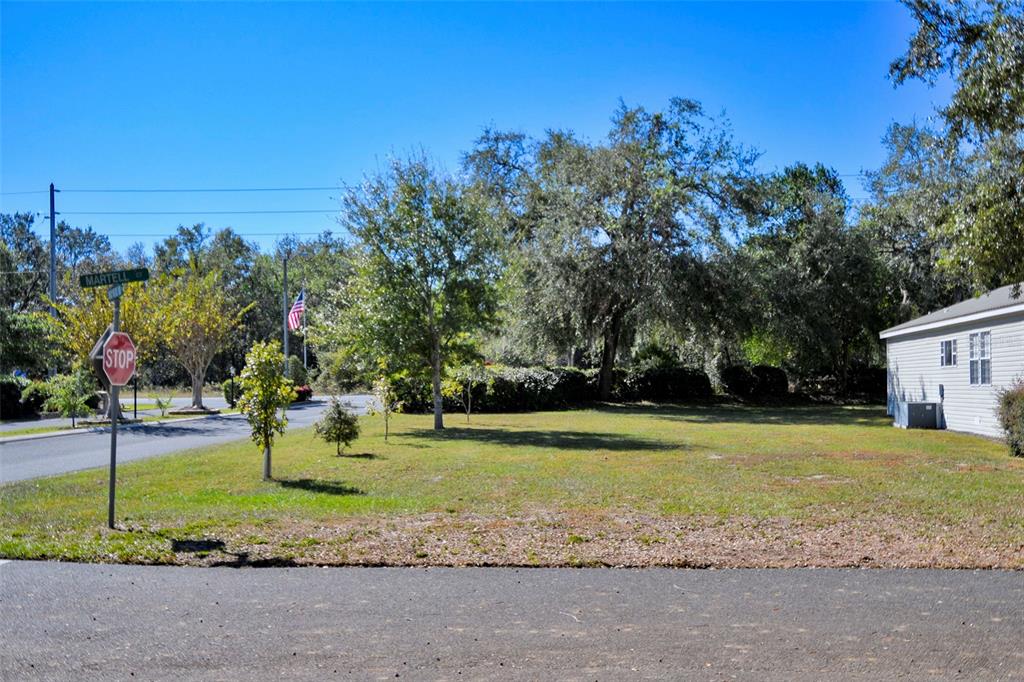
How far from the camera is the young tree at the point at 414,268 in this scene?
2041 cm

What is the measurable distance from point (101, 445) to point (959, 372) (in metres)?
20.5

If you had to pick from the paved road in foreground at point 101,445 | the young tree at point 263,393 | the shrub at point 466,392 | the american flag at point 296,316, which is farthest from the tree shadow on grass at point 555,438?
the american flag at point 296,316

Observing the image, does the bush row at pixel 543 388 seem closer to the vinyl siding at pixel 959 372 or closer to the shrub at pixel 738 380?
the shrub at pixel 738 380

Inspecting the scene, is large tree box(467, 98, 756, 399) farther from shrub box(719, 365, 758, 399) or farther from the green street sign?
the green street sign

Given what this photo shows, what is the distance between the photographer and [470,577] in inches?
248

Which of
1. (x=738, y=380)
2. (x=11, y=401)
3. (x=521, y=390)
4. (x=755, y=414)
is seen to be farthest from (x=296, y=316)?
(x=738, y=380)

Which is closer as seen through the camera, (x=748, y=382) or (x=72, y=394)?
(x=72, y=394)

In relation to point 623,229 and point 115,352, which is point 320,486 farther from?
point 623,229

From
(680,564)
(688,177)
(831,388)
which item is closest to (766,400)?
(831,388)

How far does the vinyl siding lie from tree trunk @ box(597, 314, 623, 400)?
11233mm

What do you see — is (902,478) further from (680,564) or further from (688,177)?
(688,177)

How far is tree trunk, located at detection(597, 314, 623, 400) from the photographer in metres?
33.7

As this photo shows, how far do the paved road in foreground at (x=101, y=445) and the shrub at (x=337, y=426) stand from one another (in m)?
0.74

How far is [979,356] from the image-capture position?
19.2m
